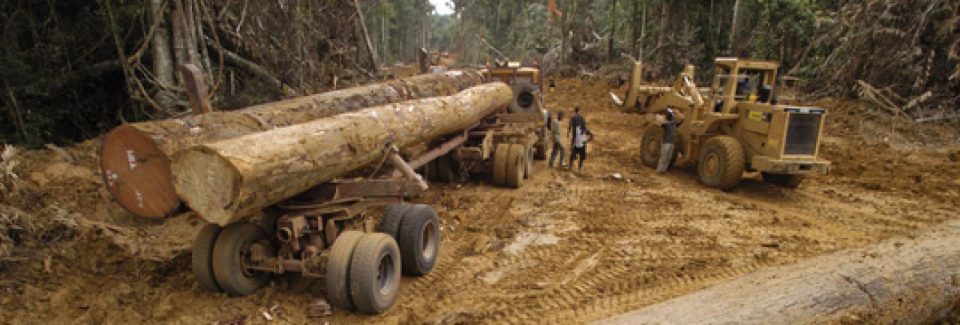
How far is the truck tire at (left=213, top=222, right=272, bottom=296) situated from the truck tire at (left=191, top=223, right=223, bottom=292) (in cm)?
5

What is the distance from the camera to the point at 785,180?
367 inches

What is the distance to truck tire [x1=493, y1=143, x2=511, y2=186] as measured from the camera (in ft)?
30.0

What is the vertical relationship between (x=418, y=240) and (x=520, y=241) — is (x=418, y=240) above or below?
above

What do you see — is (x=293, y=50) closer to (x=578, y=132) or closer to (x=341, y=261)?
(x=578, y=132)

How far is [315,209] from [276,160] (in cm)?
93

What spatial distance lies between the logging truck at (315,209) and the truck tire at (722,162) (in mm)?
5536

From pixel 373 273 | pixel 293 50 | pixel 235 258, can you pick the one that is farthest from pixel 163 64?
pixel 373 273

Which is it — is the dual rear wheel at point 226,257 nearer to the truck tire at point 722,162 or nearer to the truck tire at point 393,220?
the truck tire at point 393,220

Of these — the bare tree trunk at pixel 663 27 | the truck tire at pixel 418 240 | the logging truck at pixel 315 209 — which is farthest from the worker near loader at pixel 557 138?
the bare tree trunk at pixel 663 27

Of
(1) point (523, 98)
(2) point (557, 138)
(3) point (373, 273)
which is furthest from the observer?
(1) point (523, 98)

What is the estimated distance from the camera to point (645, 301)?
5023mm

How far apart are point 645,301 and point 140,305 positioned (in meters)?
4.62

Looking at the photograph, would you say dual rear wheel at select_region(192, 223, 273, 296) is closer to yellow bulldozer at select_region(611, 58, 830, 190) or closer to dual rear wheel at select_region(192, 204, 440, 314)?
dual rear wheel at select_region(192, 204, 440, 314)

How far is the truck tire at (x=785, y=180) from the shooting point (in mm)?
9203
